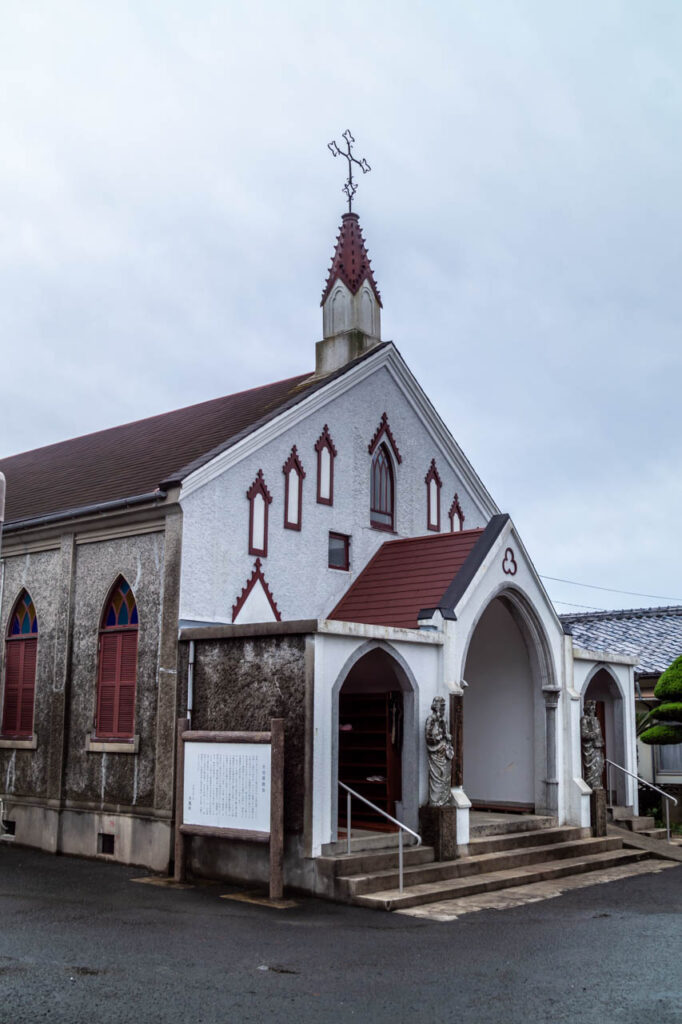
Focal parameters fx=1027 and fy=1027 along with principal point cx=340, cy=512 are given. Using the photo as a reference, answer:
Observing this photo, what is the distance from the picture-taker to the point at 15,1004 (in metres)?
7.72

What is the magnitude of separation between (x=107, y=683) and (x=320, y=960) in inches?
308

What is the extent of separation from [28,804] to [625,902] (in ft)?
31.9

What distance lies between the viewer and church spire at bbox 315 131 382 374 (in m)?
20.7

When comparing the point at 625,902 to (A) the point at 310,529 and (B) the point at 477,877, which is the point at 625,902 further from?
(A) the point at 310,529

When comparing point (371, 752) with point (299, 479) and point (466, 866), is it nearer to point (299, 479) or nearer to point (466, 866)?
point (466, 866)

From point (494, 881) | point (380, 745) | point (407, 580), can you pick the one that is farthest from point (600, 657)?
point (494, 881)

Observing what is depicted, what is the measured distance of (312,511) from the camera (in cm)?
1800

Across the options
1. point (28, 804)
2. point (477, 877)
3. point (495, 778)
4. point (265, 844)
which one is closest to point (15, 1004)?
point (265, 844)

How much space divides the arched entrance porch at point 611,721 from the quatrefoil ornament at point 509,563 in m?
4.07

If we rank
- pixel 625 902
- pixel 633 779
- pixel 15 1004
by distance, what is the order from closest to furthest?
pixel 15 1004, pixel 625 902, pixel 633 779

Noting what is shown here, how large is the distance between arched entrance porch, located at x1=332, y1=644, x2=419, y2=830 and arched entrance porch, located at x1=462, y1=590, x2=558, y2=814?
246 centimetres

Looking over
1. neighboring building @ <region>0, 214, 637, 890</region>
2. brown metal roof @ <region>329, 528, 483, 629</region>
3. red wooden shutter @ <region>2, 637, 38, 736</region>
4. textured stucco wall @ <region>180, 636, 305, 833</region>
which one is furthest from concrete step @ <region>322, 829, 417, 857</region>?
red wooden shutter @ <region>2, 637, 38, 736</region>

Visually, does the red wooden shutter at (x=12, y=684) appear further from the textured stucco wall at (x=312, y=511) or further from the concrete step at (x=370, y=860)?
the concrete step at (x=370, y=860)

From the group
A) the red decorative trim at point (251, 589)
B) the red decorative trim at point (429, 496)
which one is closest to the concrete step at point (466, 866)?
the red decorative trim at point (251, 589)
